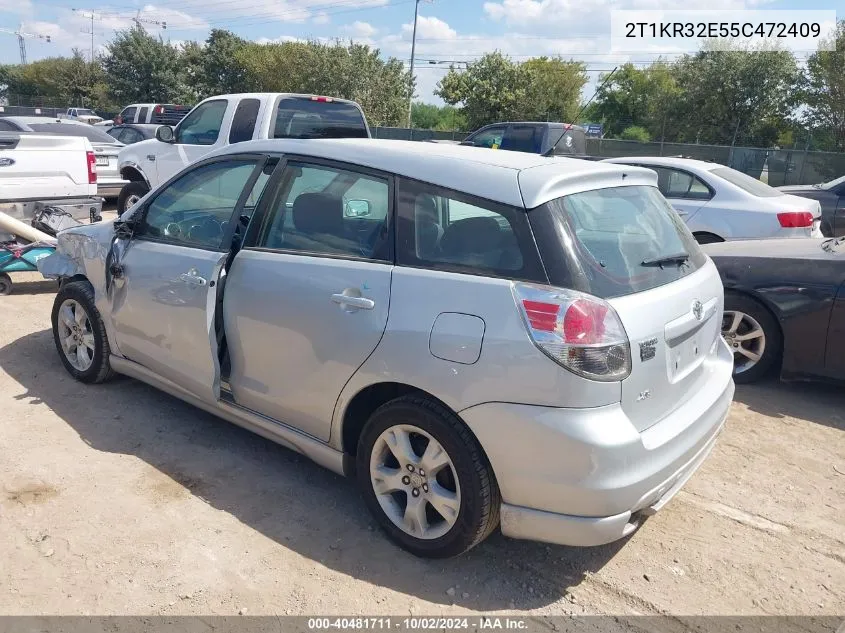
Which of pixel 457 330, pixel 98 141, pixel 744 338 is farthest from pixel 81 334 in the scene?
pixel 98 141

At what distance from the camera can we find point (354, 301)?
3.04 metres

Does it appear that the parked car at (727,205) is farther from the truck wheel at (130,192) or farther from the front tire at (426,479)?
the truck wheel at (130,192)

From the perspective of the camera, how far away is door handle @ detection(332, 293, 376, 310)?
3.00 metres

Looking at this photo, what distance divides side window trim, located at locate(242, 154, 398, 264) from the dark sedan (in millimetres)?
3132

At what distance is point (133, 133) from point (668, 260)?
15.9m

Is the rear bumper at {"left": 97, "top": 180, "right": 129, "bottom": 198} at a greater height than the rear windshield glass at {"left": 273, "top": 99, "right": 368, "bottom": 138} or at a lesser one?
lesser

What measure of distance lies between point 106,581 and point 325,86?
123ft

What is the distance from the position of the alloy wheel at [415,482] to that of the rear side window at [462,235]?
0.72 meters

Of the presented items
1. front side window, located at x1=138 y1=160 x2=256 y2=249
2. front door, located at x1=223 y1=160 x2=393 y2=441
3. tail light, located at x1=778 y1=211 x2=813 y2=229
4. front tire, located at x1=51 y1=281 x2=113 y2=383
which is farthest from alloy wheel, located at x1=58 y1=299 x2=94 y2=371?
tail light, located at x1=778 y1=211 x2=813 y2=229

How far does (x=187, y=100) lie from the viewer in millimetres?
49500

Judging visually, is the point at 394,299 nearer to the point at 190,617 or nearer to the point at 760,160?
the point at 190,617

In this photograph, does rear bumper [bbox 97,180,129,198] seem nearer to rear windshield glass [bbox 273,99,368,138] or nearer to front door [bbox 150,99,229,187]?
front door [bbox 150,99,229,187]

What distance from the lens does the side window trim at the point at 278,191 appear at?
10.3ft

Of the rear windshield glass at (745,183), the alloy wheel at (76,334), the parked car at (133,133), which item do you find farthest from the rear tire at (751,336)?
the parked car at (133,133)
